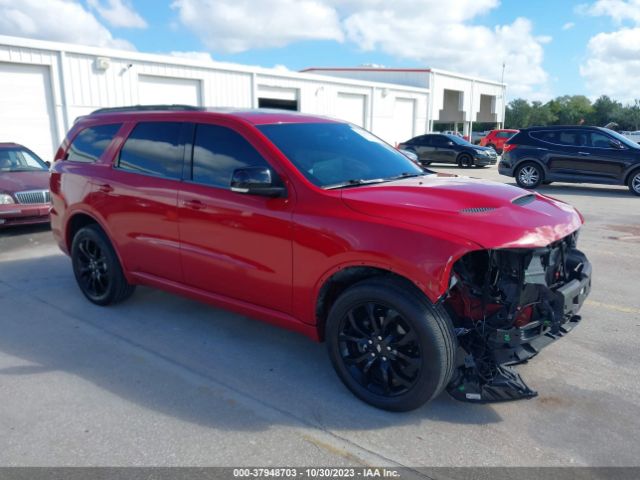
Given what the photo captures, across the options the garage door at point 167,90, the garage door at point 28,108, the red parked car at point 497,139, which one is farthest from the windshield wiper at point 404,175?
the red parked car at point 497,139

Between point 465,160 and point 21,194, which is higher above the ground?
point 21,194

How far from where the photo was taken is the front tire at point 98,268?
5016mm

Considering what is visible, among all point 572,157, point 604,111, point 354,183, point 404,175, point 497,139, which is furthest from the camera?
point 604,111

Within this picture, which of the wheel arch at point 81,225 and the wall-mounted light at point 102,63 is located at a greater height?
the wall-mounted light at point 102,63

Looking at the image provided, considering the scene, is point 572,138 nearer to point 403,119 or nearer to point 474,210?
point 474,210

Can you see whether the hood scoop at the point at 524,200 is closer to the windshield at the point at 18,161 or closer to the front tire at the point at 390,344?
the front tire at the point at 390,344

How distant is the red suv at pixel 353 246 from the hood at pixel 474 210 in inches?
0.5

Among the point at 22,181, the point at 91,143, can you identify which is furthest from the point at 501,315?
the point at 22,181

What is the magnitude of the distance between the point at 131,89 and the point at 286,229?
54.5 ft

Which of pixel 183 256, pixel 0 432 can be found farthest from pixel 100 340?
pixel 0 432

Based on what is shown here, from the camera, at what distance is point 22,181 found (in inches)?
354

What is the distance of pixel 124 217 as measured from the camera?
4.74m

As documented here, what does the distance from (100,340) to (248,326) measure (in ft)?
4.06

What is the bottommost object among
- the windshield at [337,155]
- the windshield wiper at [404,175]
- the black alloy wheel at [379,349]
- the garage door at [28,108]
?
the black alloy wheel at [379,349]
